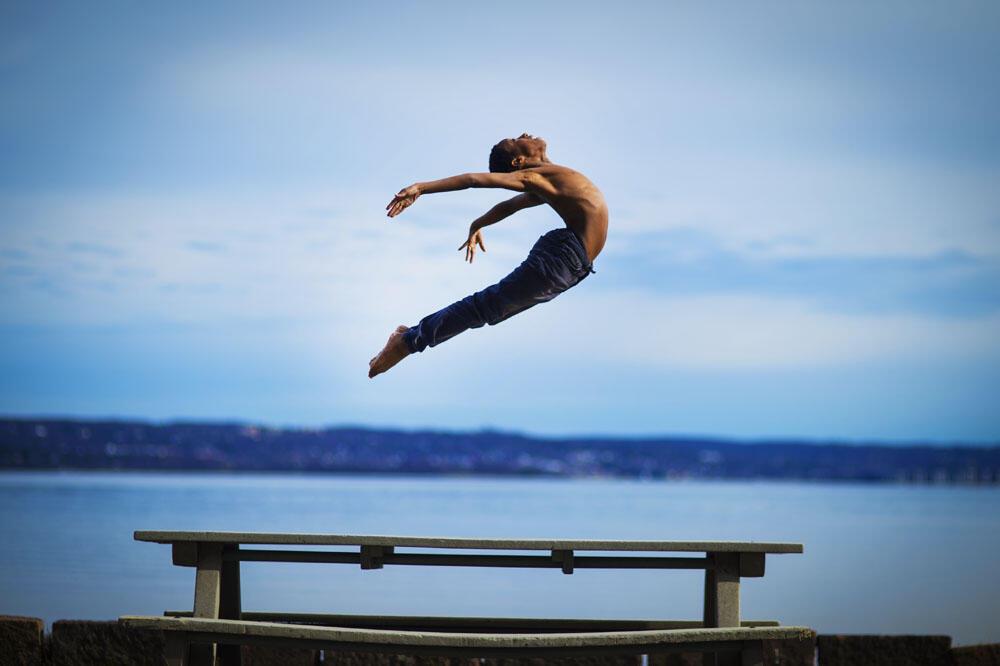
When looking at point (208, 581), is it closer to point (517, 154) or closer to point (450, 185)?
point (450, 185)

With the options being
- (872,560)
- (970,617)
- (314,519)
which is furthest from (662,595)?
(314,519)

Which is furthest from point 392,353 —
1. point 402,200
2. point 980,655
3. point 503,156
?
point 980,655

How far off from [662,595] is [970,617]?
16.1ft

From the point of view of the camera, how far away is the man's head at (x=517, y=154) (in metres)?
7.04

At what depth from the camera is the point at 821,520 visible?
50.5 meters

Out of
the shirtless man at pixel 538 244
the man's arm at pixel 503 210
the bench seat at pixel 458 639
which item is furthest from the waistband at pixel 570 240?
the bench seat at pixel 458 639

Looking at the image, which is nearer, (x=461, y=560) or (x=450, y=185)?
(x=450, y=185)

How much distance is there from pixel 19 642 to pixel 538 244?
159 inches

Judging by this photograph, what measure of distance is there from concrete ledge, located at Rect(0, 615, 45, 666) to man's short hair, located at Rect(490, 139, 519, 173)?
13.0 feet

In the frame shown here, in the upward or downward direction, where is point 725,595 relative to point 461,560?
downward

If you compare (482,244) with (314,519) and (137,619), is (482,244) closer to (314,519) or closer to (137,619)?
(137,619)

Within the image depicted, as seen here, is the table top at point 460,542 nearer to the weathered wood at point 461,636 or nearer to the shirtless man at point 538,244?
the weathered wood at point 461,636

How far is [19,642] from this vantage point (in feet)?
26.1

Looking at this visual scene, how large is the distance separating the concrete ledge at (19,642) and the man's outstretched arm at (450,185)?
3571 mm
